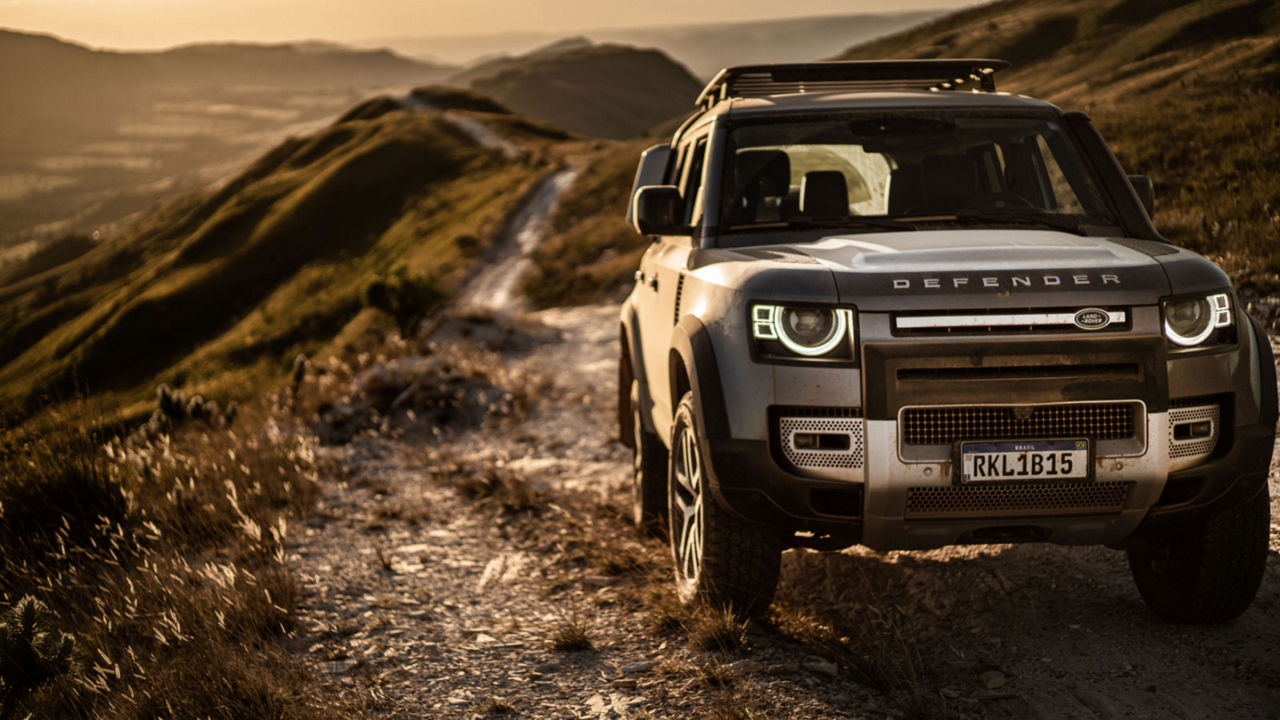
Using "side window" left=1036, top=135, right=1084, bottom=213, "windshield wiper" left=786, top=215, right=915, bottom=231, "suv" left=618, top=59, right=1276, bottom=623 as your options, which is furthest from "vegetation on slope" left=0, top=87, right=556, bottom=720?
"side window" left=1036, top=135, right=1084, bottom=213

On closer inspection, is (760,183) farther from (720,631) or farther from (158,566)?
(158,566)

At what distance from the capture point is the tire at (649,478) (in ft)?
17.9

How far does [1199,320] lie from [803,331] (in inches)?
50.8

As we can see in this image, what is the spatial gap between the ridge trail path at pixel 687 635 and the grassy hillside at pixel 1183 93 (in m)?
4.92

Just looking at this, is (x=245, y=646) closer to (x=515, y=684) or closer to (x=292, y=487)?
(x=515, y=684)

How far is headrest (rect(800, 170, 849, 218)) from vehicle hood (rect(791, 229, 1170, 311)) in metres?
1.01

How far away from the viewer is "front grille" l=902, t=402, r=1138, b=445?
124 inches

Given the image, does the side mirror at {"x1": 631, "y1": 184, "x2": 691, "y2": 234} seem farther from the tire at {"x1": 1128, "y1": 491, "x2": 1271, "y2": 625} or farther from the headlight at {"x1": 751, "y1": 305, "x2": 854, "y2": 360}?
the tire at {"x1": 1128, "y1": 491, "x2": 1271, "y2": 625}

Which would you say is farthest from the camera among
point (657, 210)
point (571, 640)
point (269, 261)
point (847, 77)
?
point (269, 261)

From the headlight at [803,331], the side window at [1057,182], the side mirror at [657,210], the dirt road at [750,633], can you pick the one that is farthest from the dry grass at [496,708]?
the side window at [1057,182]

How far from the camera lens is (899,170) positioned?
4664 millimetres

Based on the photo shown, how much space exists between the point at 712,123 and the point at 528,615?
8.46ft

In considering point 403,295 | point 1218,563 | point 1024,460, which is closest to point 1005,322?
point 1024,460

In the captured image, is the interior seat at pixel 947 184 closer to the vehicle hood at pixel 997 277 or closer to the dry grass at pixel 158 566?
the vehicle hood at pixel 997 277
